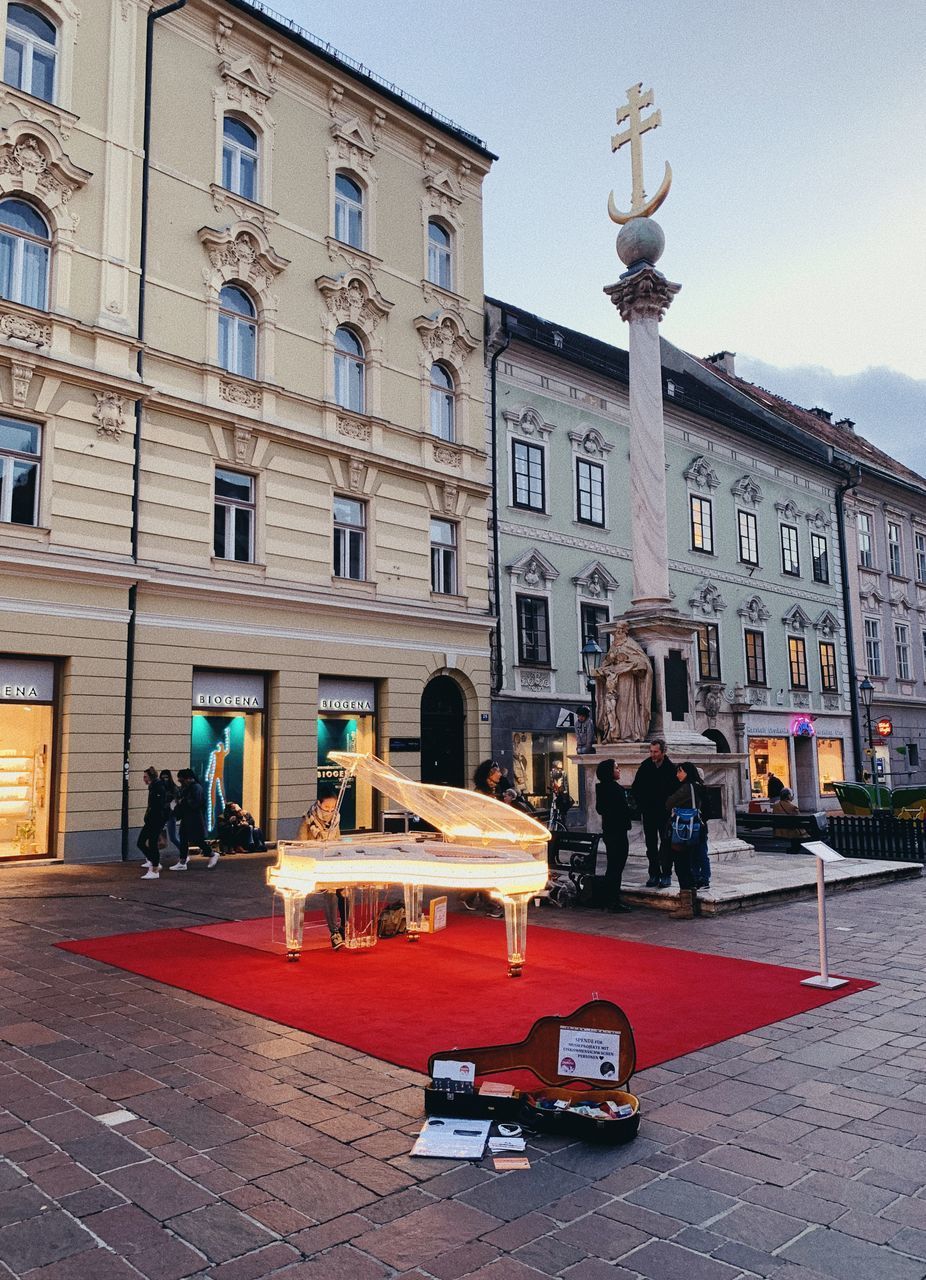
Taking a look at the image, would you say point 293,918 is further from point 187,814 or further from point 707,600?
point 707,600

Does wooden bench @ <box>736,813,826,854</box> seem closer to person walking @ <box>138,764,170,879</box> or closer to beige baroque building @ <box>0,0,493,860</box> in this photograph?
beige baroque building @ <box>0,0,493,860</box>

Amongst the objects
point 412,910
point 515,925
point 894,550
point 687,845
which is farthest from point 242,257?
point 894,550

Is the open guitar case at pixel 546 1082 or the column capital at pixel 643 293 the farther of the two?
the column capital at pixel 643 293

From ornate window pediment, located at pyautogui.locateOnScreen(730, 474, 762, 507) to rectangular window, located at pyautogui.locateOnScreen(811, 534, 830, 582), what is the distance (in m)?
3.97

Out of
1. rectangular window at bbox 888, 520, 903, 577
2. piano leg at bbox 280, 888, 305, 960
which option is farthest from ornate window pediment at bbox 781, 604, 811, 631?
piano leg at bbox 280, 888, 305, 960

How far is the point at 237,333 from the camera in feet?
63.6

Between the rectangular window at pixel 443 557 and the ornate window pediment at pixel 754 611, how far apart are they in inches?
515

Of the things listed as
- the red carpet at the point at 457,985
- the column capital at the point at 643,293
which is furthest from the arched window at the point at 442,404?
the red carpet at the point at 457,985

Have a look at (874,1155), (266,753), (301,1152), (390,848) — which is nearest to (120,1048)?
(301,1152)

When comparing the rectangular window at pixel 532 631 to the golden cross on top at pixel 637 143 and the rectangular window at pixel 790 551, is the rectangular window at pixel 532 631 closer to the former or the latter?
the golden cross on top at pixel 637 143

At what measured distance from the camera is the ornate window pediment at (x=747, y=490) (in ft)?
108

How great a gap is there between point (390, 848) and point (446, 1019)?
93.4 inches

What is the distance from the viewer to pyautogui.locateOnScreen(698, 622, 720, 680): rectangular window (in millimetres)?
30250

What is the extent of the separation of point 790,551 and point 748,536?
2805 mm
